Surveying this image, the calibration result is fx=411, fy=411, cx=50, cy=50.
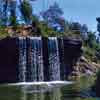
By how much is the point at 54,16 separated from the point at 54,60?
32.5m

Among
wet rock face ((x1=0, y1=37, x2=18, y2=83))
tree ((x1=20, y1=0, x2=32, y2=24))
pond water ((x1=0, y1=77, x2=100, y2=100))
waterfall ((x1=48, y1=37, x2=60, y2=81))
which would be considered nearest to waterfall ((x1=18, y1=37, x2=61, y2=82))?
waterfall ((x1=48, y1=37, x2=60, y2=81))

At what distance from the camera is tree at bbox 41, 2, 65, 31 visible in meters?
65.7

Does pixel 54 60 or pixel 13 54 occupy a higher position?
pixel 13 54

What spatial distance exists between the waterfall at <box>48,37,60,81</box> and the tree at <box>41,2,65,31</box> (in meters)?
21.2

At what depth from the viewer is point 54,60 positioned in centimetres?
4009

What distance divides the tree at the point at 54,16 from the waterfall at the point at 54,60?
835 inches

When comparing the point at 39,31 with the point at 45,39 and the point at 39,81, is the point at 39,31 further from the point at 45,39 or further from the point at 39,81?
the point at 39,81

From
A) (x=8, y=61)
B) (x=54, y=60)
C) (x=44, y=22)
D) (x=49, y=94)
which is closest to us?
(x=49, y=94)

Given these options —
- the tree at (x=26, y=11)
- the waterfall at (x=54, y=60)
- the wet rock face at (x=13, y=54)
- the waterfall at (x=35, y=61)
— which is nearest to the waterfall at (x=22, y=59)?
the waterfall at (x=35, y=61)

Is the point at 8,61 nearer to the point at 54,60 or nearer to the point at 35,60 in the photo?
the point at 35,60

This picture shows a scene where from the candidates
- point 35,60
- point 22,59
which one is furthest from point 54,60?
point 22,59

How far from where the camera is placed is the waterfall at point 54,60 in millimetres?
39500

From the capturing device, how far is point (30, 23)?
2092 inches

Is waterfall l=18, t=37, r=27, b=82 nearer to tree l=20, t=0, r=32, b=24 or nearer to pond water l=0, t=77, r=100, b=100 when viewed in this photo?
pond water l=0, t=77, r=100, b=100
